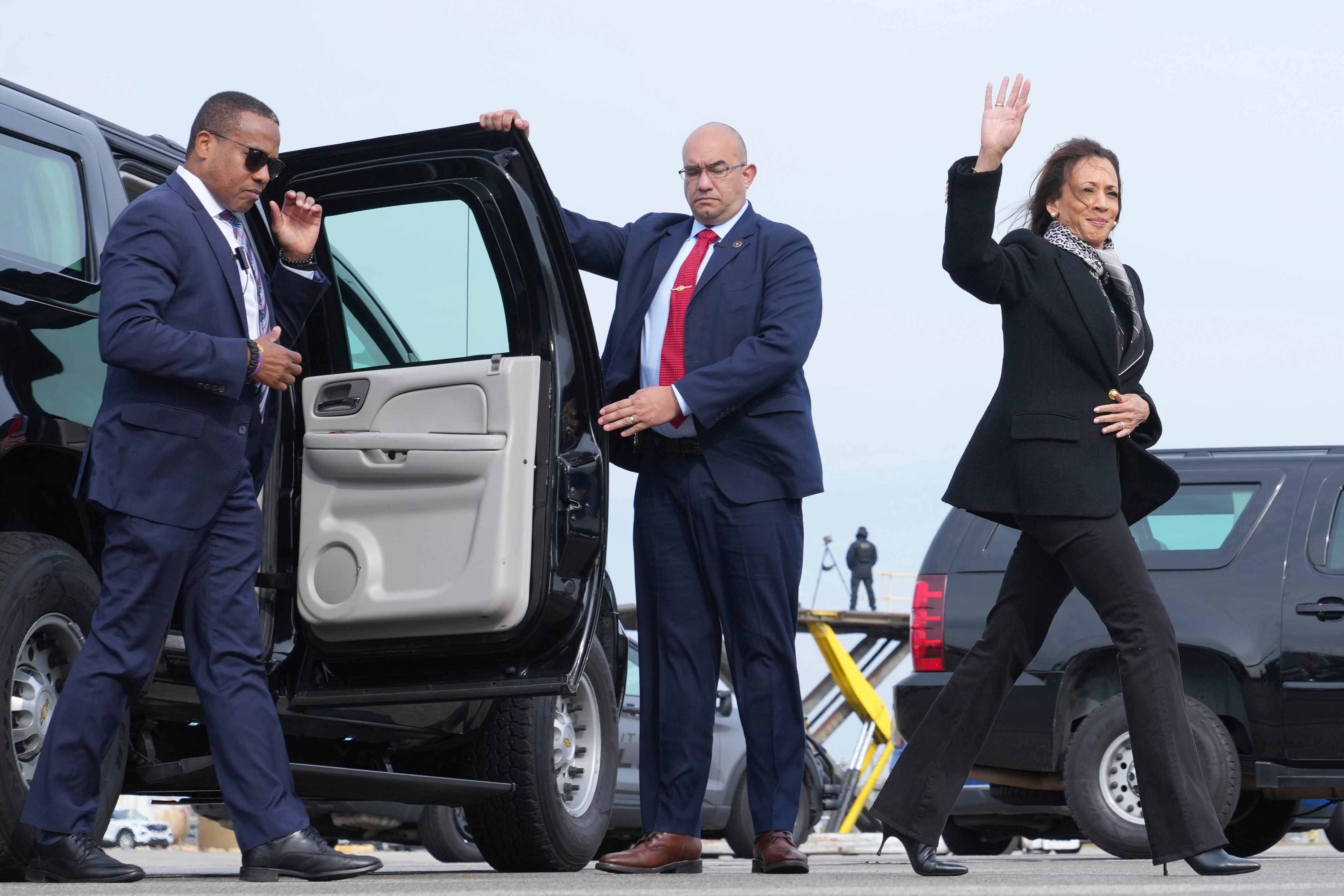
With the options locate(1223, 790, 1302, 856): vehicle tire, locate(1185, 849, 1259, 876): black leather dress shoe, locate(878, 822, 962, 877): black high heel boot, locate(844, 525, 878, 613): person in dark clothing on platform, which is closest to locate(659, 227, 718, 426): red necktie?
locate(878, 822, 962, 877): black high heel boot

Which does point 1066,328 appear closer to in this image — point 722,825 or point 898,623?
point 722,825

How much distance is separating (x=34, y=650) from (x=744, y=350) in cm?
193

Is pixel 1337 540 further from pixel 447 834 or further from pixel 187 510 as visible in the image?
pixel 187 510

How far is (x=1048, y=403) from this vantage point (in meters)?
4.50

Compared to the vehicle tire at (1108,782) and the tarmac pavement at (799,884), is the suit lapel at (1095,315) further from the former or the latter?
the vehicle tire at (1108,782)

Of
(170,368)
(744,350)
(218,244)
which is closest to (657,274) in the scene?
(744,350)

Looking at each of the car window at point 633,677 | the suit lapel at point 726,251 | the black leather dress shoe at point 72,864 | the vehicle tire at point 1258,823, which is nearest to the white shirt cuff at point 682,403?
the suit lapel at point 726,251

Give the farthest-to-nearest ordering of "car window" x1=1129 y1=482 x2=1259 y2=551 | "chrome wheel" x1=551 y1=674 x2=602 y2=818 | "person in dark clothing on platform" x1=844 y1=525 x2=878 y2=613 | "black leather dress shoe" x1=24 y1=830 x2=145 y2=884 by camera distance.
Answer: "person in dark clothing on platform" x1=844 y1=525 x2=878 y2=613 → "car window" x1=1129 y1=482 x2=1259 y2=551 → "chrome wheel" x1=551 y1=674 x2=602 y2=818 → "black leather dress shoe" x1=24 y1=830 x2=145 y2=884

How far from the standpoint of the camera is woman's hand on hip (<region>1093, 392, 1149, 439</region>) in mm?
4496

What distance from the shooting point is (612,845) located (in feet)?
36.7

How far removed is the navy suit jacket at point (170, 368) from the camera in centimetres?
406

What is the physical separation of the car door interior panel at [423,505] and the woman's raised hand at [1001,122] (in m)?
1.32

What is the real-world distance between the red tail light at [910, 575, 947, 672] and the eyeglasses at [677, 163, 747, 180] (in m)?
3.28

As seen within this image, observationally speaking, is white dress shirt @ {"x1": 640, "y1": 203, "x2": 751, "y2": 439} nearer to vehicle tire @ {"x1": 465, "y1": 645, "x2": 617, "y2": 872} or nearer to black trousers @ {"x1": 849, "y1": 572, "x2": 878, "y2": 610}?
vehicle tire @ {"x1": 465, "y1": 645, "x2": 617, "y2": 872}
